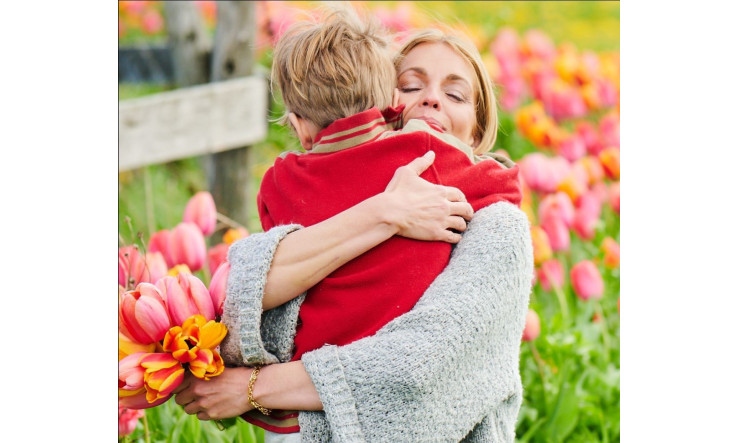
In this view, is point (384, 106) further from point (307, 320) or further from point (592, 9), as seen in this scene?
point (592, 9)

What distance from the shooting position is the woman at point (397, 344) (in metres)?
1.41

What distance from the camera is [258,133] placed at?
3.21 metres

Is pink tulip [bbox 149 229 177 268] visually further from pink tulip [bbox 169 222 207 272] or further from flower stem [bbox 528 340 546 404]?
flower stem [bbox 528 340 546 404]

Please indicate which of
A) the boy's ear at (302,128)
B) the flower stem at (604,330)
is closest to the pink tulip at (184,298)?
the boy's ear at (302,128)

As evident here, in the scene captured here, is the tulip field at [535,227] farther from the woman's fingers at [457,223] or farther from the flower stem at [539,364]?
the woman's fingers at [457,223]

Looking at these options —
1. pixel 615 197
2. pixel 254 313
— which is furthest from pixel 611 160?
pixel 254 313

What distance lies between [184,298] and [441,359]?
0.49m

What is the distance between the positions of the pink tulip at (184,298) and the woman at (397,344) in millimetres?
66

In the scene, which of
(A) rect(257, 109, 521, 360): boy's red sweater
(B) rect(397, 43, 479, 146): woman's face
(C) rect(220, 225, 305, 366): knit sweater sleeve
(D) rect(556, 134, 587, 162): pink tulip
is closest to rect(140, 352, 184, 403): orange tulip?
(C) rect(220, 225, 305, 366): knit sweater sleeve

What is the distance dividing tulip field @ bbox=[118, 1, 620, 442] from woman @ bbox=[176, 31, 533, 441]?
9cm

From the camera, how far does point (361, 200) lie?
150cm
